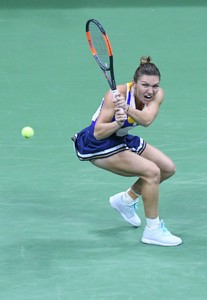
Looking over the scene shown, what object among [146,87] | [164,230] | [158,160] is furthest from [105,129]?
[164,230]

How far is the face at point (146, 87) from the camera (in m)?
8.30

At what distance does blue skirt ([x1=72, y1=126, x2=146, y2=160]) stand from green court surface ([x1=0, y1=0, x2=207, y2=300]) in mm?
712

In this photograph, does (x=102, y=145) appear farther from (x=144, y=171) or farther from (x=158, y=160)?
(x=158, y=160)

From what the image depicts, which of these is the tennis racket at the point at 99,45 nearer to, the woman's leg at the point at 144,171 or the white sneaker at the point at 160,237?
the woman's leg at the point at 144,171

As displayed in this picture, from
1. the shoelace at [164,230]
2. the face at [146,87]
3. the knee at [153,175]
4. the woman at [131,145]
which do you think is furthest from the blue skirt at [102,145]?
A: the shoelace at [164,230]

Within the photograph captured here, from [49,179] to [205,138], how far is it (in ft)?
6.37

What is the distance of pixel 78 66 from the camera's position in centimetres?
1335

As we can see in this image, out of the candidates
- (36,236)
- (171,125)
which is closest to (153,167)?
(36,236)

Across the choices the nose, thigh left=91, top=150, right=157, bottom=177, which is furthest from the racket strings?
thigh left=91, top=150, right=157, bottom=177

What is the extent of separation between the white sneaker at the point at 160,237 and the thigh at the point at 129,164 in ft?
1.57

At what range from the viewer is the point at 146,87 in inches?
328

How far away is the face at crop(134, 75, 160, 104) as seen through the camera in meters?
8.30

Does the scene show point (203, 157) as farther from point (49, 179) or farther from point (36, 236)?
point (36, 236)

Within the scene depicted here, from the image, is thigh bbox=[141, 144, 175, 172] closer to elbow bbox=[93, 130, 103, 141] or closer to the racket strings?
elbow bbox=[93, 130, 103, 141]
